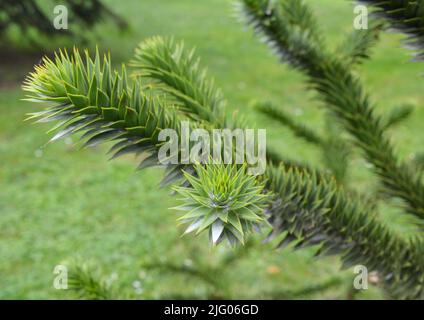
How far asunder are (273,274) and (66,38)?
6379mm

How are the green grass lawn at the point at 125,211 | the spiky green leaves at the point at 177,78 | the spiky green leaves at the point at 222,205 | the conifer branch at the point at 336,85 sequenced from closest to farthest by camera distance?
the spiky green leaves at the point at 222,205 < the spiky green leaves at the point at 177,78 < the conifer branch at the point at 336,85 < the green grass lawn at the point at 125,211

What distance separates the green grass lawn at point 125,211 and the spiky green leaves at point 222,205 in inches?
40.8

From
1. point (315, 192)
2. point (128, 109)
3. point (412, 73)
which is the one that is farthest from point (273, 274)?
point (412, 73)

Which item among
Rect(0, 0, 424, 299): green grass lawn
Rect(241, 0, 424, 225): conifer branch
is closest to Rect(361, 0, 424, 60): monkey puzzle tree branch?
Rect(241, 0, 424, 225): conifer branch

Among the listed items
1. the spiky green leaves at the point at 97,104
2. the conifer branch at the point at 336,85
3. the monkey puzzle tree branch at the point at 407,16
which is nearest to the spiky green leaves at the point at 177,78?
the spiky green leaves at the point at 97,104

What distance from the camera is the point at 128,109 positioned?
1.09 m

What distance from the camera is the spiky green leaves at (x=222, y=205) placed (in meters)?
0.94

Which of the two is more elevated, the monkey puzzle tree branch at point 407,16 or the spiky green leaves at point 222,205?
the monkey puzzle tree branch at point 407,16

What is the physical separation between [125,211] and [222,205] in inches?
167

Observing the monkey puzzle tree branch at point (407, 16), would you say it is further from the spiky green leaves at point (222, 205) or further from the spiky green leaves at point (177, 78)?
the spiky green leaves at point (222, 205)

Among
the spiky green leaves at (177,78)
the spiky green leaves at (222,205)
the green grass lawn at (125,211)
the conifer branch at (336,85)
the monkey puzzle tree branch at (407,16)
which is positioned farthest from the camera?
the green grass lawn at (125,211)

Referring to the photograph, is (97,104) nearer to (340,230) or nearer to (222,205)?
(222,205)

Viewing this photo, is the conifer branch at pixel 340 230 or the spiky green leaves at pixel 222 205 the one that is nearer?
the spiky green leaves at pixel 222 205

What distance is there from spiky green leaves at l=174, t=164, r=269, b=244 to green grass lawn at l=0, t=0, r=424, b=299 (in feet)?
3.40
